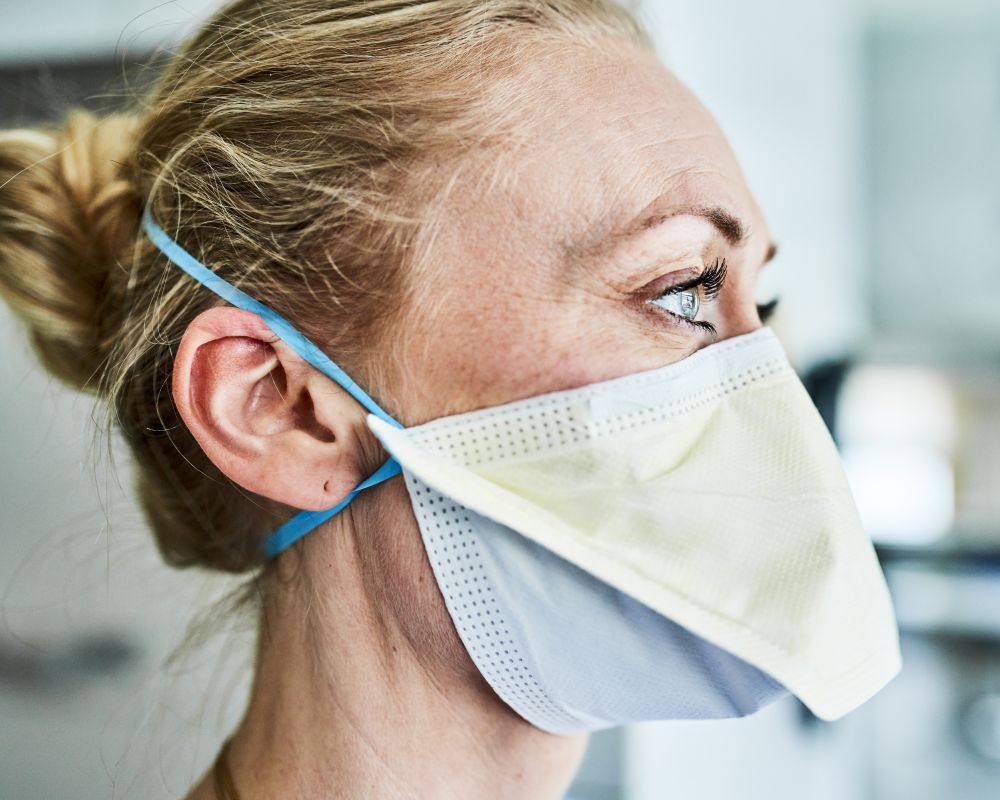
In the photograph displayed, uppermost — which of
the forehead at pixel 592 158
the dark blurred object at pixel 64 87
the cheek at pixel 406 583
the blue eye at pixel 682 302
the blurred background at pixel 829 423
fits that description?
the dark blurred object at pixel 64 87

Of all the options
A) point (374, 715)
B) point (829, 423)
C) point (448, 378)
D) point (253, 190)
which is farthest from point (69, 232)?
point (829, 423)

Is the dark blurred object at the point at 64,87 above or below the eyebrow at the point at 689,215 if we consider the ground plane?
above

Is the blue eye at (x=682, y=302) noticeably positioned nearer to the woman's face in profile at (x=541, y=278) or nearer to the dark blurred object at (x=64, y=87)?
the woman's face in profile at (x=541, y=278)

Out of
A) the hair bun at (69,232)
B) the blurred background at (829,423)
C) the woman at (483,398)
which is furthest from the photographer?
the blurred background at (829,423)

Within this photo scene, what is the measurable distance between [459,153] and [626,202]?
147mm

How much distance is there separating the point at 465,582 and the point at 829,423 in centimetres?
249

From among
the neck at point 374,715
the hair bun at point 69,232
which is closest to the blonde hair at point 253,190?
the hair bun at point 69,232

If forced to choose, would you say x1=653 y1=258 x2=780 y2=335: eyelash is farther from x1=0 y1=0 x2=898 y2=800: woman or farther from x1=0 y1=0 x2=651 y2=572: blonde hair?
x1=0 y1=0 x2=651 y2=572: blonde hair

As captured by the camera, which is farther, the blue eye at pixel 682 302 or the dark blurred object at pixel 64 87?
the dark blurred object at pixel 64 87

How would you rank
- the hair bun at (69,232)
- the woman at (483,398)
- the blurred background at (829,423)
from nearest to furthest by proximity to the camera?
the woman at (483,398), the hair bun at (69,232), the blurred background at (829,423)

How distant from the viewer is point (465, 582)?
0.77 meters

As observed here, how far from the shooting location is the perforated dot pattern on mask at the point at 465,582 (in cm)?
77

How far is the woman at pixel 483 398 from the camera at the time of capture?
29.4 inches

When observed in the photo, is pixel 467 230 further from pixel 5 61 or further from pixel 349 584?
pixel 5 61
